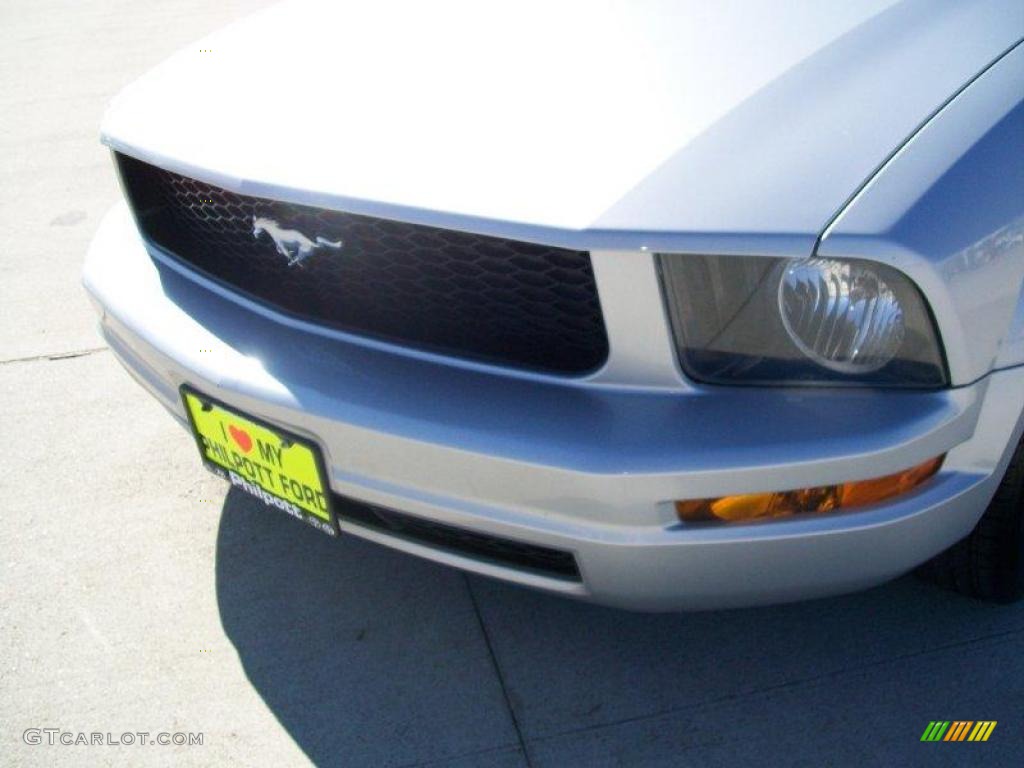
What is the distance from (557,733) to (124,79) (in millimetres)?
5597

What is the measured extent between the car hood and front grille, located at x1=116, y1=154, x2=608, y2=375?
0.10 meters

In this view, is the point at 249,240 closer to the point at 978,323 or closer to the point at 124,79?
the point at 978,323

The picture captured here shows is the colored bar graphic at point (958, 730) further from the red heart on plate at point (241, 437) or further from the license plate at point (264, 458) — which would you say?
the red heart on plate at point (241, 437)

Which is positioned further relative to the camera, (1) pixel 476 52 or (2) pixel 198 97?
(2) pixel 198 97

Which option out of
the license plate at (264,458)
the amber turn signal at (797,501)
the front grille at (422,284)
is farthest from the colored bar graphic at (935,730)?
the license plate at (264,458)

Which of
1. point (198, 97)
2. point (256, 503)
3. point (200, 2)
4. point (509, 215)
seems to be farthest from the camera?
point (200, 2)

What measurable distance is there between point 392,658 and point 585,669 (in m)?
0.38

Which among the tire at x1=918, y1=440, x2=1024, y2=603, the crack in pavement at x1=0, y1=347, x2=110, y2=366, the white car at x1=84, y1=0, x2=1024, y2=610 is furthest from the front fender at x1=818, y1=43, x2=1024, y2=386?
the crack in pavement at x1=0, y1=347, x2=110, y2=366

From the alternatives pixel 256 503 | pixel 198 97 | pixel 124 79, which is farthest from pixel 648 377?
pixel 124 79

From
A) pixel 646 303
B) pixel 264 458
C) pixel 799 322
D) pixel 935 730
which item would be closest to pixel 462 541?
pixel 264 458

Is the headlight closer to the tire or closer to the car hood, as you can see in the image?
the car hood

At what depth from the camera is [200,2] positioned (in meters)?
8.55

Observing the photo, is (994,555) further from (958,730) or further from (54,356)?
(54,356)

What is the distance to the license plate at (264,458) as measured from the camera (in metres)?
1.97
